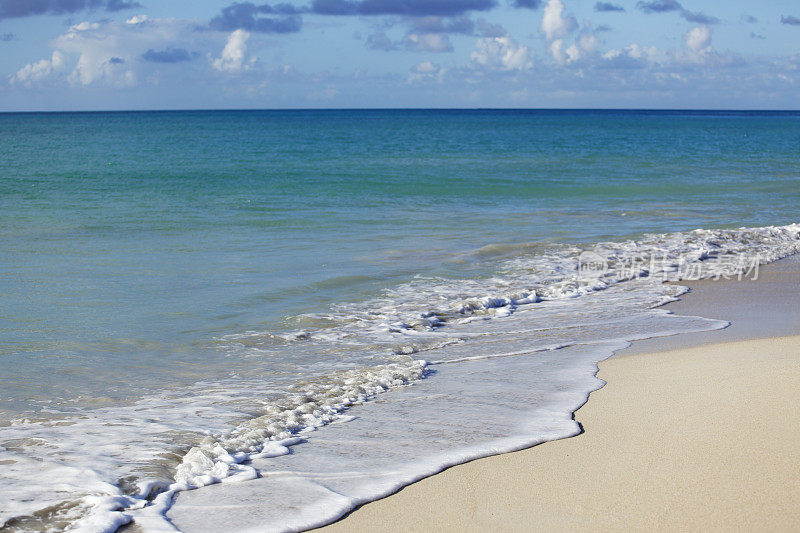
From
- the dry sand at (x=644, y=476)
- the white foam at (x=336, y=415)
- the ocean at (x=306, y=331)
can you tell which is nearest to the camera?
the dry sand at (x=644, y=476)

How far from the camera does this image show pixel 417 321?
7809 mm

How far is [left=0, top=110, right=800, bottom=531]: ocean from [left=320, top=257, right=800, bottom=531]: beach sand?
197 millimetres

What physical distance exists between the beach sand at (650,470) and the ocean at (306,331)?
0.20 meters

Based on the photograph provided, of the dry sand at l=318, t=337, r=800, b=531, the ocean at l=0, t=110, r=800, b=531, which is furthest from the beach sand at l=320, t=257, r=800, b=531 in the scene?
the ocean at l=0, t=110, r=800, b=531

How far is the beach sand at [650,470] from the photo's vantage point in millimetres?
3324

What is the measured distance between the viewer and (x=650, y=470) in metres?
3.79

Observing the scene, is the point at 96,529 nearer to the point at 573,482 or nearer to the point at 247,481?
the point at 247,481

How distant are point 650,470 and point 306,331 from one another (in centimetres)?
428

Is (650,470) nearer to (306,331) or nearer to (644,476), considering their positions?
(644,476)

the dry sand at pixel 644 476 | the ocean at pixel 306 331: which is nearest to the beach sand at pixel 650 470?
the dry sand at pixel 644 476

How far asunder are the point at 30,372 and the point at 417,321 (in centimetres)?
359

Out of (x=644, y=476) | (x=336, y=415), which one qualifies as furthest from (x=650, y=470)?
(x=336, y=415)

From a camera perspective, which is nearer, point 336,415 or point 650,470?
point 650,470

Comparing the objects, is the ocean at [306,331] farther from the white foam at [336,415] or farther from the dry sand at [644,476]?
the dry sand at [644,476]
